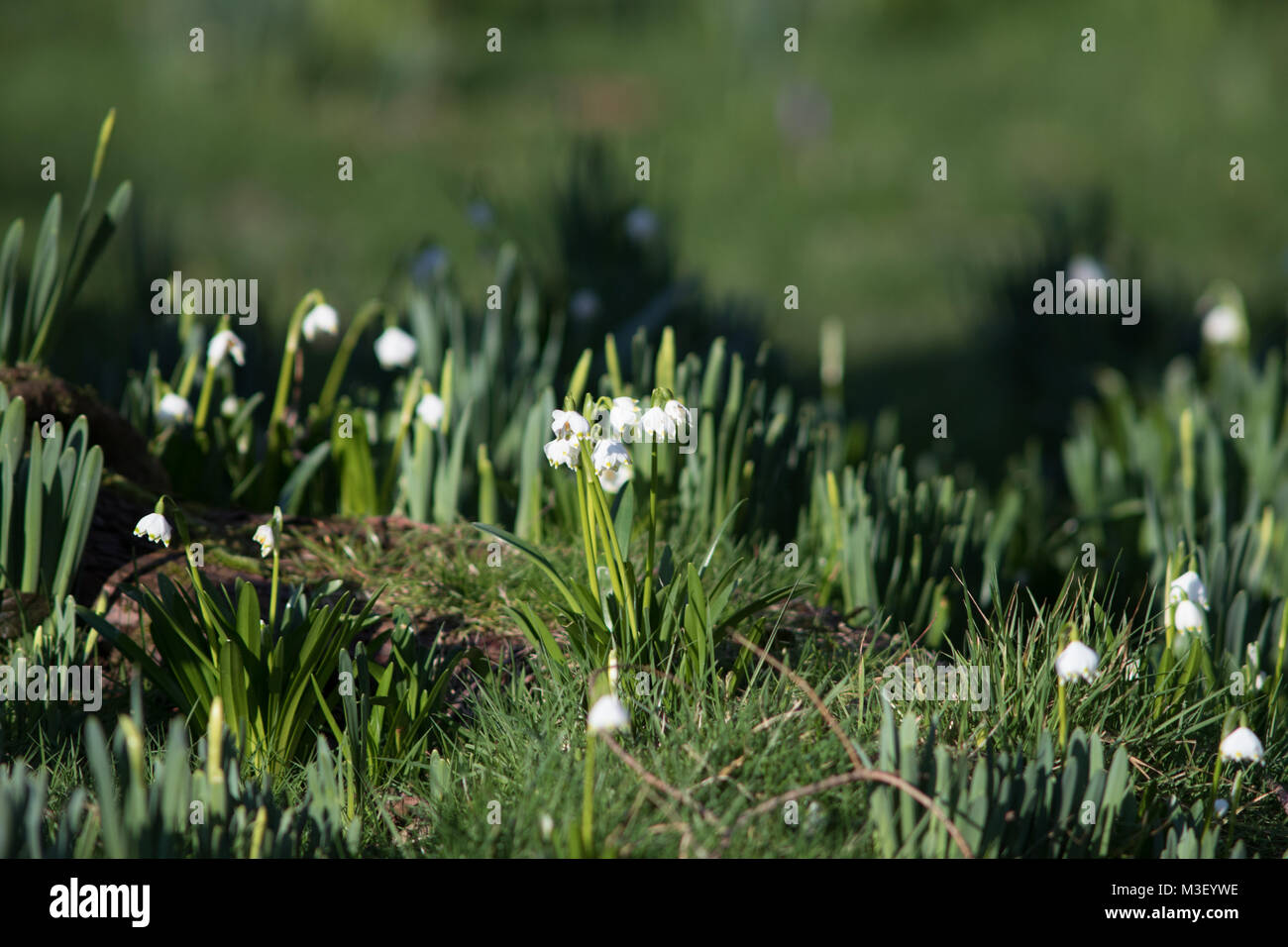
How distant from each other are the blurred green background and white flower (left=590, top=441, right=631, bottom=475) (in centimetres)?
450

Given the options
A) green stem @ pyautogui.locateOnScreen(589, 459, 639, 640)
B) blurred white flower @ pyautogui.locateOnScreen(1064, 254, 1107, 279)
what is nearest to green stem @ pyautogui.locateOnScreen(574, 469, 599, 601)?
green stem @ pyautogui.locateOnScreen(589, 459, 639, 640)

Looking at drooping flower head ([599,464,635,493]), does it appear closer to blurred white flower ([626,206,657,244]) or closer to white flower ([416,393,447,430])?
white flower ([416,393,447,430])

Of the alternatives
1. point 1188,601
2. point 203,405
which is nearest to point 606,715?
point 1188,601

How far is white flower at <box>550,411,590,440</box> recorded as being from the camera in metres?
1.98

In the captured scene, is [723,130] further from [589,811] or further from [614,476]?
[589,811]

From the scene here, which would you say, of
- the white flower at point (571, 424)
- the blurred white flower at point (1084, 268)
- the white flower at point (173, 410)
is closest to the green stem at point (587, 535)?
the white flower at point (571, 424)

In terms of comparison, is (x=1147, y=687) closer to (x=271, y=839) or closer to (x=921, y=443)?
(x=271, y=839)

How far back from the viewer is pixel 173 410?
2980 mm

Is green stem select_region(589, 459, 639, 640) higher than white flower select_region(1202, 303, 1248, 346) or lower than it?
lower

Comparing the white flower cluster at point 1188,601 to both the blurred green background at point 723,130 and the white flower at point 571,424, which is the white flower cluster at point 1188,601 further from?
the blurred green background at point 723,130

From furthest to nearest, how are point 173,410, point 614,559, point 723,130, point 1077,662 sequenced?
point 723,130 → point 173,410 → point 614,559 → point 1077,662

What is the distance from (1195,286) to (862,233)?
226 centimetres

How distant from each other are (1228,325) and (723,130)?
598cm

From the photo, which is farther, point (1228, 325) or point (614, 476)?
point (1228, 325)
